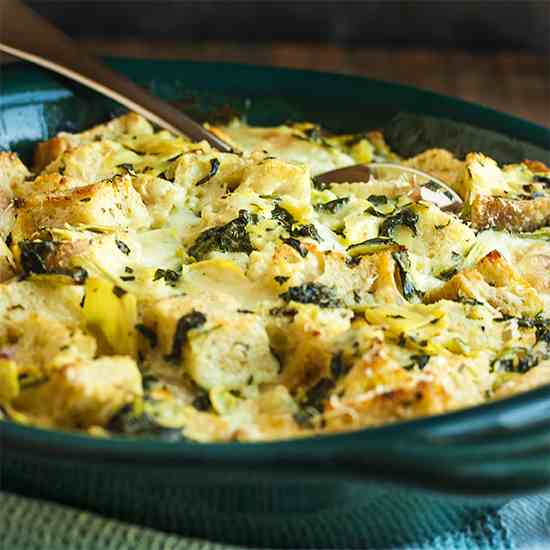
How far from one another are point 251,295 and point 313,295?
0.47 feet

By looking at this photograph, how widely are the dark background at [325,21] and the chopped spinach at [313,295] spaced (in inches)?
172

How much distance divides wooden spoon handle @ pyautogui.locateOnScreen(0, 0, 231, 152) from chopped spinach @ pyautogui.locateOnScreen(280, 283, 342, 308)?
1360 millimetres

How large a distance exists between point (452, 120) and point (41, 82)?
4.78 feet

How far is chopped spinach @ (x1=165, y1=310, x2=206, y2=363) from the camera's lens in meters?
2.22

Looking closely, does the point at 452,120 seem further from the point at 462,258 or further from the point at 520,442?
the point at 520,442

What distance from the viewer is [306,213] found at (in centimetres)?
274

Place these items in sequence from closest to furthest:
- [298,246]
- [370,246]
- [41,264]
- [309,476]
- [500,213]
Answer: [309,476] < [41,264] < [298,246] < [370,246] < [500,213]

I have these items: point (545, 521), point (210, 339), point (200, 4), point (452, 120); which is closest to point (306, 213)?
point (210, 339)

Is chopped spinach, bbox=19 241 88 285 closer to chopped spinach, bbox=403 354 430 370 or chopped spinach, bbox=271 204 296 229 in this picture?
chopped spinach, bbox=271 204 296 229

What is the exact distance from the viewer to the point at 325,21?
657 centimetres

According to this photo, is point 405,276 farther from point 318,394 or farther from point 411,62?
point 411,62

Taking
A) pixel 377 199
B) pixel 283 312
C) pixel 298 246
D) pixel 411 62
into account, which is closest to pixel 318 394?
pixel 283 312

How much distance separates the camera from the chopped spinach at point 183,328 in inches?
87.4

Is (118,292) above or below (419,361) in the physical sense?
above
